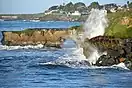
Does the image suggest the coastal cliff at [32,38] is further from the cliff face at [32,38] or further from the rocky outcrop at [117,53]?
the rocky outcrop at [117,53]

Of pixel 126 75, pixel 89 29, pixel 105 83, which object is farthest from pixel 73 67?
pixel 89 29

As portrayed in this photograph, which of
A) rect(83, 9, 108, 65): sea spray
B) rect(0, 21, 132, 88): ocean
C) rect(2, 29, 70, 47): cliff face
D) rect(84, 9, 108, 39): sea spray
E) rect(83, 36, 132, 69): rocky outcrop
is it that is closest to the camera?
rect(0, 21, 132, 88): ocean

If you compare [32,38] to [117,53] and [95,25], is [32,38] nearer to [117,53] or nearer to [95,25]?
[95,25]

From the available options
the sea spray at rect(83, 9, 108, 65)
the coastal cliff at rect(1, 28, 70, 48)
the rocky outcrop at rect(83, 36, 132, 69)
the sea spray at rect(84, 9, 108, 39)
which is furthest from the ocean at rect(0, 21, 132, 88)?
the coastal cliff at rect(1, 28, 70, 48)

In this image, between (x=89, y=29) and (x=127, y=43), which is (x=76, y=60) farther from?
(x=89, y=29)

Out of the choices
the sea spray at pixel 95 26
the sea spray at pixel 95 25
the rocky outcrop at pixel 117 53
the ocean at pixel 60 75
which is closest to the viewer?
the ocean at pixel 60 75

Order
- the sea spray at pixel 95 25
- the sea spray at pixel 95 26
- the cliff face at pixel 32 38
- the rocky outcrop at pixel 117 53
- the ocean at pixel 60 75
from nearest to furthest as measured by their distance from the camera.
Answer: the ocean at pixel 60 75
the rocky outcrop at pixel 117 53
the sea spray at pixel 95 26
the sea spray at pixel 95 25
the cliff face at pixel 32 38

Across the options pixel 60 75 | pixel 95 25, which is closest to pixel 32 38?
pixel 95 25

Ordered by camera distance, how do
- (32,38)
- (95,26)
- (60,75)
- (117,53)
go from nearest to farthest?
(60,75) < (117,53) < (95,26) < (32,38)

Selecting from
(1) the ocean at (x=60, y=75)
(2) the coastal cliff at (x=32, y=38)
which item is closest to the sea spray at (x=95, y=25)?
(2) the coastal cliff at (x=32, y=38)

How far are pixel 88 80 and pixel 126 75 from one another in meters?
3.19

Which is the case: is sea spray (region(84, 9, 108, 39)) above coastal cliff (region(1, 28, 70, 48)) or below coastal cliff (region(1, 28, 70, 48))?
above

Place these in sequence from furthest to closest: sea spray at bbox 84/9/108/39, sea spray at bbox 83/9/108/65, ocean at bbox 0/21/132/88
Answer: sea spray at bbox 84/9/108/39 → sea spray at bbox 83/9/108/65 → ocean at bbox 0/21/132/88

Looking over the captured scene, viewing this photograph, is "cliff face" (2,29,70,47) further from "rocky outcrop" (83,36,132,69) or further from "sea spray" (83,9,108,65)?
"rocky outcrop" (83,36,132,69)
